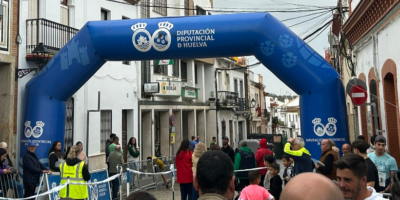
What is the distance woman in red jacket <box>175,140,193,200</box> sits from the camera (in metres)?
9.04

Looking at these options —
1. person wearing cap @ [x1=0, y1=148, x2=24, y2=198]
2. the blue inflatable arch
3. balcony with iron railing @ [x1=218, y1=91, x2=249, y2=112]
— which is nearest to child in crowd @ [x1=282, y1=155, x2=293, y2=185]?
the blue inflatable arch

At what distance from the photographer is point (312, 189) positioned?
1.81m

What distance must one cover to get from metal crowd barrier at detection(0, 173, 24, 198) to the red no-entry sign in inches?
313

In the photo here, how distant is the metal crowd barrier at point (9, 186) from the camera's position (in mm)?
8773

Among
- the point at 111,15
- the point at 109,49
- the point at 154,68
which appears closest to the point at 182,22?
the point at 109,49

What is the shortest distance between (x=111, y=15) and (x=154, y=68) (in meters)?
4.04

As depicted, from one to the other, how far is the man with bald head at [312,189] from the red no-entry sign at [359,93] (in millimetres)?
8031

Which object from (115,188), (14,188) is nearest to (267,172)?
(115,188)

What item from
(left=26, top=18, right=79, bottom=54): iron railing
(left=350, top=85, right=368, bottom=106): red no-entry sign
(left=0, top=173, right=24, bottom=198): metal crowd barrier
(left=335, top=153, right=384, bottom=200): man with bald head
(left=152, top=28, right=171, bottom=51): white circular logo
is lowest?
(left=0, top=173, right=24, bottom=198): metal crowd barrier

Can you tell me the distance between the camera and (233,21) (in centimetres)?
955

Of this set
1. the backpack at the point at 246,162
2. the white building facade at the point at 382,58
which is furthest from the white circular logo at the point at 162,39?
the white building facade at the point at 382,58

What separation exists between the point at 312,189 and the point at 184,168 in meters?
7.38

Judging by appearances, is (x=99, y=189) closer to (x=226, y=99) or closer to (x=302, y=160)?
(x=302, y=160)

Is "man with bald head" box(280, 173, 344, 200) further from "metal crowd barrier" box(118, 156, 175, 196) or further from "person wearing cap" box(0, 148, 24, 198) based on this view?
"metal crowd barrier" box(118, 156, 175, 196)
